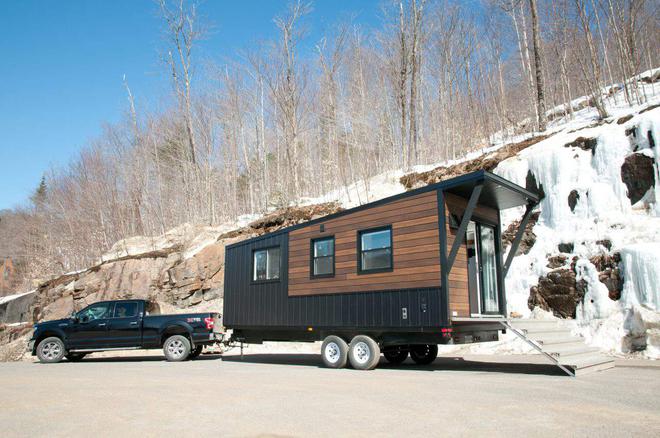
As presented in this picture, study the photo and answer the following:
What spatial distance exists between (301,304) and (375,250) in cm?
232

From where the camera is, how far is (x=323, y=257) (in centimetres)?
1093

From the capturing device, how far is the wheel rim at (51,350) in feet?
42.3

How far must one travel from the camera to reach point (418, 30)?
80.6ft

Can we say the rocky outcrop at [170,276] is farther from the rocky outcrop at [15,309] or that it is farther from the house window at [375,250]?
the house window at [375,250]

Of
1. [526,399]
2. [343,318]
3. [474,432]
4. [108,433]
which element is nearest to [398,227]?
[343,318]

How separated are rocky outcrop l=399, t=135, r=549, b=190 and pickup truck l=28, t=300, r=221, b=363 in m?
11.0

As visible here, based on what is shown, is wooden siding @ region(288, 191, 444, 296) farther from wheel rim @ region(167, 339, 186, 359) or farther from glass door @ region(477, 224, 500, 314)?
wheel rim @ region(167, 339, 186, 359)

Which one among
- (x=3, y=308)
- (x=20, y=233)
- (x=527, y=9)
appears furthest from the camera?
(x=20, y=233)

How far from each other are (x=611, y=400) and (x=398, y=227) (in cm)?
480

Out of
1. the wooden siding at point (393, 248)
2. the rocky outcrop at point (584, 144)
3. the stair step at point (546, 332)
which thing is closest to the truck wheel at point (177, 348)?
the wooden siding at point (393, 248)

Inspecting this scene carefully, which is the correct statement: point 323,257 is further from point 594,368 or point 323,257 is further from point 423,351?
point 594,368

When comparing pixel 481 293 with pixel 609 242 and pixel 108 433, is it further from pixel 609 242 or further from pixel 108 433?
pixel 108 433

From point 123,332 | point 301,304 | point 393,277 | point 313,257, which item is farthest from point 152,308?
point 393,277

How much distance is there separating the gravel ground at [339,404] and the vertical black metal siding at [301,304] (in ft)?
3.73
